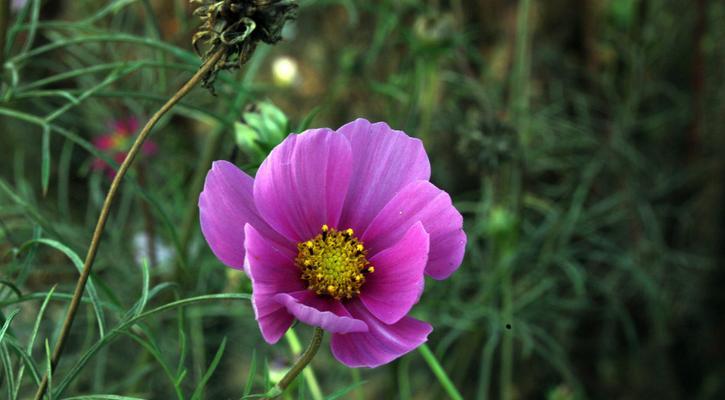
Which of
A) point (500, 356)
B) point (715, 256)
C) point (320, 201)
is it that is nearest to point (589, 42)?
point (715, 256)

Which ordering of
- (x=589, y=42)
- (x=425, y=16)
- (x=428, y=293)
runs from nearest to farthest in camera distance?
(x=425, y=16) < (x=428, y=293) < (x=589, y=42)

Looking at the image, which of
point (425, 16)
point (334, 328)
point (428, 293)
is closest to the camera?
point (334, 328)

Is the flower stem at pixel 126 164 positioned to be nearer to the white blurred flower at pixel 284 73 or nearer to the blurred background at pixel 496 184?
the blurred background at pixel 496 184

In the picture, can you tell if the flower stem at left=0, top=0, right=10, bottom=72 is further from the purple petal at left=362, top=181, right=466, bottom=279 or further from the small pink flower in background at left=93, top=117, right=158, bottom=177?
the small pink flower in background at left=93, top=117, right=158, bottom=177

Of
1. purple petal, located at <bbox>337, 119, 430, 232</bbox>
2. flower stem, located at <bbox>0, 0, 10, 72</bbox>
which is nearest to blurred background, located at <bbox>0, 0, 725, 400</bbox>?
flower stem, located at <bbox>0, 0, 10, 72</bbox>

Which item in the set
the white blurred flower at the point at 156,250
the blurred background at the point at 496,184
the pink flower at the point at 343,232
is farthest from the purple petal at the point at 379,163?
the white blurred flower at the point at 156,250

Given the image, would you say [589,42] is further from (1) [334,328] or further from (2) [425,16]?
(1) [334,328]
